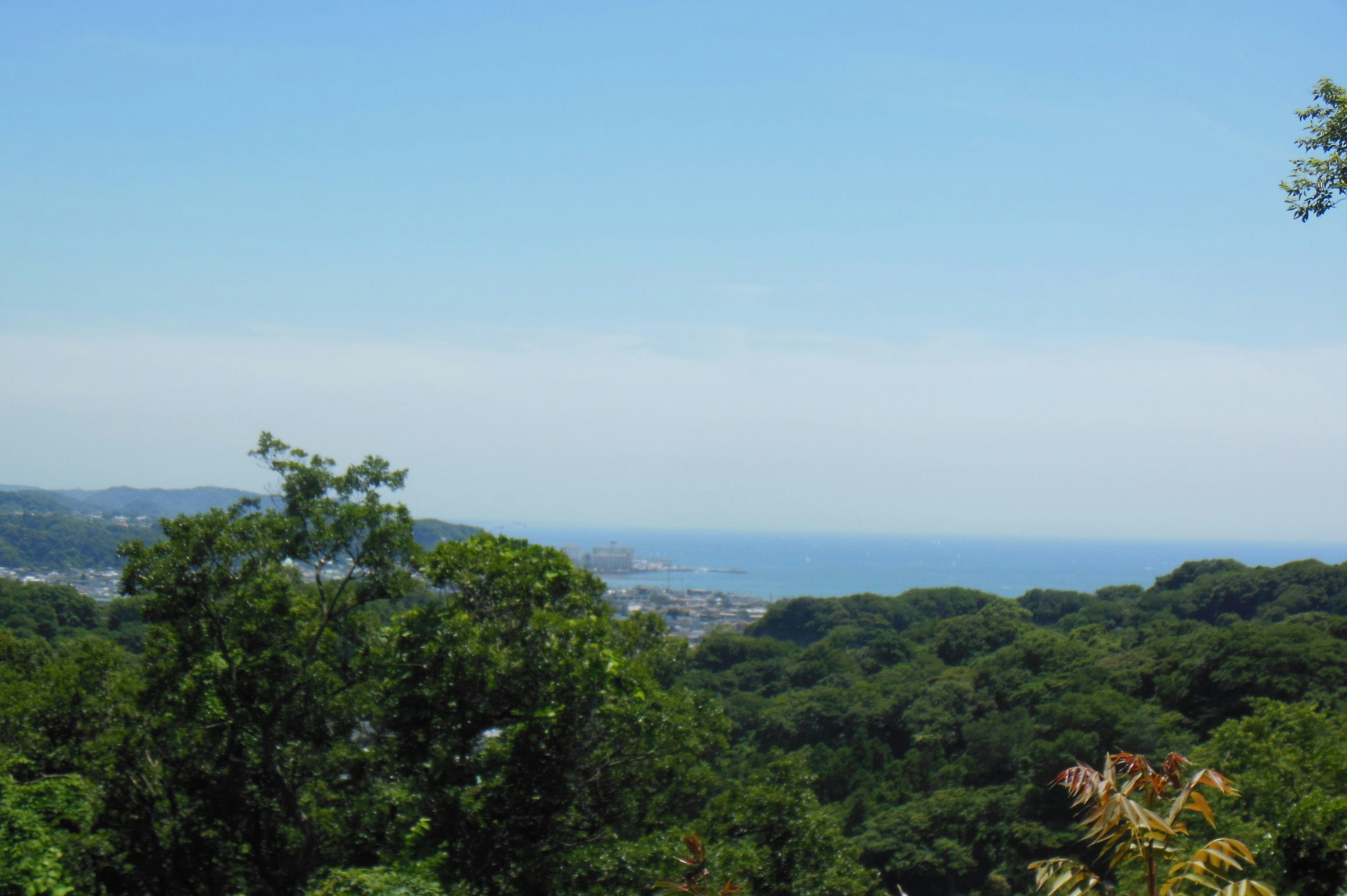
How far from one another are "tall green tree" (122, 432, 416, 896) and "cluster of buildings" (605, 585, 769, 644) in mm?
51997

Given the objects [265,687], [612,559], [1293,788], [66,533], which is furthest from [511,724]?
[612,559]

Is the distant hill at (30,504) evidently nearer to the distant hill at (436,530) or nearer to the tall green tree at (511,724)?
the distant hill at (436,530)

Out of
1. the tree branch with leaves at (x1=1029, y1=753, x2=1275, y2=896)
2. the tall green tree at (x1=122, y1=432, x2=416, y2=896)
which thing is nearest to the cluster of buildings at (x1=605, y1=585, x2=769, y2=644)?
the tall green tree at (x1=122, y1=432, x2=416, y2=896)

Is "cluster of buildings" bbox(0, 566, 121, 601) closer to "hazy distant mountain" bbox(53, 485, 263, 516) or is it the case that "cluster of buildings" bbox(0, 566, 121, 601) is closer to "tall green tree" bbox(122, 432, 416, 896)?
"hazy distant mountain" bbox(53, 485, 263, 516)

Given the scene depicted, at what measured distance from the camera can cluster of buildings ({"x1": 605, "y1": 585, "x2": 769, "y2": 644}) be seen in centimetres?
7381

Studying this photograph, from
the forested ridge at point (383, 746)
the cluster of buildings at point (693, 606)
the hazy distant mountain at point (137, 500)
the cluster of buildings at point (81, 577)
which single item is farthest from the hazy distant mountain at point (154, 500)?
the forested ridge at point (383, 746)

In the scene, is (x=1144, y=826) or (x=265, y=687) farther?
Answer: (x=265, y=687)

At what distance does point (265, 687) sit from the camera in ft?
27.8

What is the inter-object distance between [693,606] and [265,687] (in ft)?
268

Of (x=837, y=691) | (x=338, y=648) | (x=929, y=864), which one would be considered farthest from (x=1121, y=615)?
(x=338, y=648)

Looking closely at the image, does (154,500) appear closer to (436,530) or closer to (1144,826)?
(436,530)

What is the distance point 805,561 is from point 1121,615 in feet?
499

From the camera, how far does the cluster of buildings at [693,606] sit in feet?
242

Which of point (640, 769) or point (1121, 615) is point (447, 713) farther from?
point (1121, 615)
